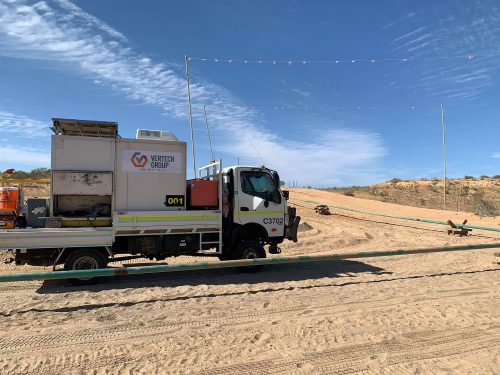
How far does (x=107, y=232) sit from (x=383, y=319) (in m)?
5.76

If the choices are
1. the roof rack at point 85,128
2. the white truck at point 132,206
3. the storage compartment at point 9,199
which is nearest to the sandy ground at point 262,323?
the white truck at point 132,206

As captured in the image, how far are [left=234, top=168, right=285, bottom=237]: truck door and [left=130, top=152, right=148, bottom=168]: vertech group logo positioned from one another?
235 cm

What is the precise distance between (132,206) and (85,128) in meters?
2.02

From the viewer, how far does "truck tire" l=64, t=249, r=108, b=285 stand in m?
8.75

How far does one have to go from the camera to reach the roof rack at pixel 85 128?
884 centimetres

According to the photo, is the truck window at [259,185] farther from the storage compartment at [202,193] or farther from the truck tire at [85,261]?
the truck tire at [85,261]

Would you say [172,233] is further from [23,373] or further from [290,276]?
[23,373]

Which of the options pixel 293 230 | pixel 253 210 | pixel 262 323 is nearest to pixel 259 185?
pixel 253 210

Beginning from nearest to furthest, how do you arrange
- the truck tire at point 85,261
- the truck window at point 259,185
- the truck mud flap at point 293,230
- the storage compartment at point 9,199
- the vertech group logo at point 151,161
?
the storage compartment at point 9,199 < the truck tire at point 85,261 < the vertech group logo at point 151,161 < the truck window at point 259,185 < the truck mud flap at point 293,230

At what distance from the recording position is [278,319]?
6.49 metres

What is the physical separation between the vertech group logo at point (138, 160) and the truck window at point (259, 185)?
8.21ft

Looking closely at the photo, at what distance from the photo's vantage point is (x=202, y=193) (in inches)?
390

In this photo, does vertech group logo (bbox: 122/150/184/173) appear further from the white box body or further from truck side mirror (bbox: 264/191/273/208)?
truck side mirror (bbox: 264/191/273/208)

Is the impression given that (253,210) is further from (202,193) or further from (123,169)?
(123,169)
